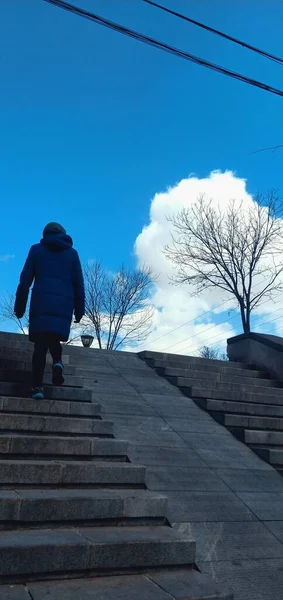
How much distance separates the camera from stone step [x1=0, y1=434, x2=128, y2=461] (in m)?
4.15

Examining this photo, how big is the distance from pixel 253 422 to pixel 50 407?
282cm

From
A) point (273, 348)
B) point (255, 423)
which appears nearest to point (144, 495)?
point (255, 423)

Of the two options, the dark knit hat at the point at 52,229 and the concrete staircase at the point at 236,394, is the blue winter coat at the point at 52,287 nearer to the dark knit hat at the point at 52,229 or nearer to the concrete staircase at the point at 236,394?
the dark knit hat at the point at 52,229

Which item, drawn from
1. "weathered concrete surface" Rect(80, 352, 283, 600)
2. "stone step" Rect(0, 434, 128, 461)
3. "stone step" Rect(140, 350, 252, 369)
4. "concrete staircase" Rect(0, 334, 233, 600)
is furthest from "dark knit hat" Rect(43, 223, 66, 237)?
"stone step" Rect(140, 350, 252, 369)

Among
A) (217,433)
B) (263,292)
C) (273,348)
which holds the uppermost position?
(263,292)

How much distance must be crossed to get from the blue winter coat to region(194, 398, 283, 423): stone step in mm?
2430

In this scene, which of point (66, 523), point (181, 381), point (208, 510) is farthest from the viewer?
point (181, 381)

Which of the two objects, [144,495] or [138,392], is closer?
[144,495]

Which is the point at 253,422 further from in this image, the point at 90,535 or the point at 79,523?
the point at 90,535

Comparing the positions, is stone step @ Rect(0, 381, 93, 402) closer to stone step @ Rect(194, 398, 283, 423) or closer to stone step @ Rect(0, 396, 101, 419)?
stone step @ Rect(0, 396, 101, 419)

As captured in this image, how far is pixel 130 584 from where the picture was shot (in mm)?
2967

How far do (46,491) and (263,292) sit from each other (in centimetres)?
2042

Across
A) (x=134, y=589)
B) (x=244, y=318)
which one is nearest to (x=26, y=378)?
(x=134, y=589)

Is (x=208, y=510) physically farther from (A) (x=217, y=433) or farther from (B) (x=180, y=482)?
(A) (x=217, y=433)
